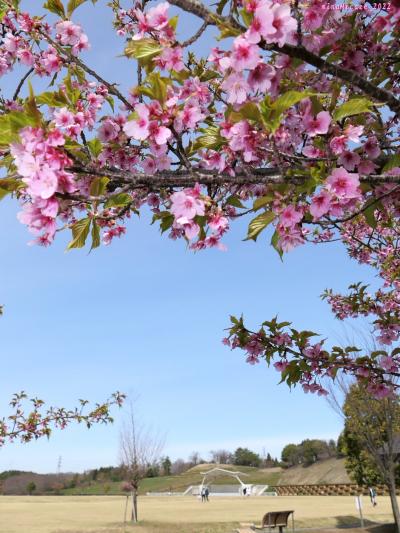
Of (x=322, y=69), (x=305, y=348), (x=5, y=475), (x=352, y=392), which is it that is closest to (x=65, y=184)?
(x=322, y=69)

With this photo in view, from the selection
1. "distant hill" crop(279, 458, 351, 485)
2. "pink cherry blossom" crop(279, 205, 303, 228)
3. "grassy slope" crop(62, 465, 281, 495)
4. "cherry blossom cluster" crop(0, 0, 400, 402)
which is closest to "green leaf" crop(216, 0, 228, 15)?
"cherry blossom cluster" crop(0, 0, 400, 402)

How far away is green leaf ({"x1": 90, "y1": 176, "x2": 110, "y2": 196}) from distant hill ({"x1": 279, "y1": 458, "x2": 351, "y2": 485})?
76.0 meters

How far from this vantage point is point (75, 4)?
9.16ft

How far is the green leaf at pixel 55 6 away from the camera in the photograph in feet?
9.20

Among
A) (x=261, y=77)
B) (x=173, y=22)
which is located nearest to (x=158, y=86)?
(x=173, y=22)

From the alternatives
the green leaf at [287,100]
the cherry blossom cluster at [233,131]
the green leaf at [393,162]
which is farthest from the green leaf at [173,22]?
the green leaf at [393,162]

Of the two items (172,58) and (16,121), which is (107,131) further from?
(16,121)

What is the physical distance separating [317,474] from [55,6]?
84.2m

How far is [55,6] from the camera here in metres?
2.83

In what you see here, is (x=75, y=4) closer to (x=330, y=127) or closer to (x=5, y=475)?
(x=330, y=127)

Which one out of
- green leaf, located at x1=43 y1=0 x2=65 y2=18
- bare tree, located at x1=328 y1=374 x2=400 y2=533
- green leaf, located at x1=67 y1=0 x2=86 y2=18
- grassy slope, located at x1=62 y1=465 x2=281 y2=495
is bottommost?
grassy slope, located at x1=62 y1=465 x2=281 y2=495

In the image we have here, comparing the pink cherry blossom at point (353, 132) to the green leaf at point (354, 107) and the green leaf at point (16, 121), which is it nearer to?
the green leaf at point (354, 107)

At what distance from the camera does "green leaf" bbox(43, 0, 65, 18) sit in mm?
2804

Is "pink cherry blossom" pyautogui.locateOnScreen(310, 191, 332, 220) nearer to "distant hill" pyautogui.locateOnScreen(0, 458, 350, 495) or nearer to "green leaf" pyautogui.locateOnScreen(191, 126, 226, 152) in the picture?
"green leaf" pyautogui.locateOnScreen(191, 126, 226, 152)
